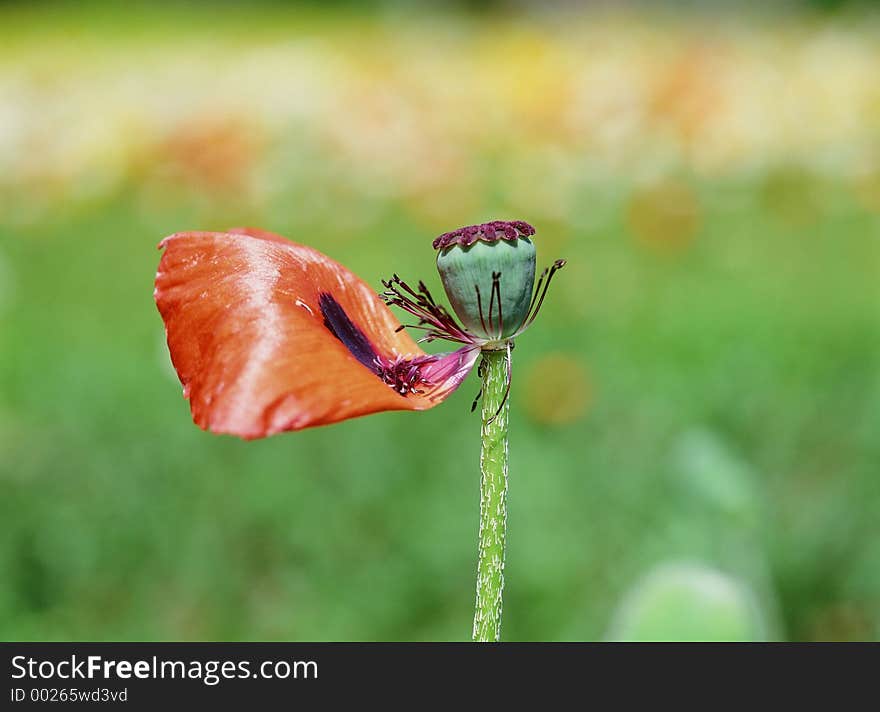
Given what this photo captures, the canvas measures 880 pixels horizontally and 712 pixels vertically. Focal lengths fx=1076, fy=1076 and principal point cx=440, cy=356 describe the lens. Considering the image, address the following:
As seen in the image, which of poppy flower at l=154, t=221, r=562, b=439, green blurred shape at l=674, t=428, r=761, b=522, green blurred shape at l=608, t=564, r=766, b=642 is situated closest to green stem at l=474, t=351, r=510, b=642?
poppy flower at l=154, t=221, r=562, b=439

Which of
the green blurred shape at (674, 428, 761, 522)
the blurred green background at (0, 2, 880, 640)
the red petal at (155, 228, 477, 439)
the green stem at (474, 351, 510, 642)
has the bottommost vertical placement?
the green stem at (474, 351, 510, 642)

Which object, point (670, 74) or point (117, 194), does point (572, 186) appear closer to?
point (670, 74)

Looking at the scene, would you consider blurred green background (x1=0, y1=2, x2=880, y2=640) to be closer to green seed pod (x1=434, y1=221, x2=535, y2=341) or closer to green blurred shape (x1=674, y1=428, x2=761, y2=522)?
green blurred shape (x1=674, y1=428, x2=761, y2=522)

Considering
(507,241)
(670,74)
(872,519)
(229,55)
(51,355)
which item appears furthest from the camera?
(229,55)

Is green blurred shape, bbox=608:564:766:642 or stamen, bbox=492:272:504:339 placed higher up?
stamen, bbox=492:272:504:339

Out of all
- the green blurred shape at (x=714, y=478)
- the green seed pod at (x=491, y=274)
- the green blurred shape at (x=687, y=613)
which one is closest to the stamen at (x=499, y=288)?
the green seed pod at (x=491, y=274)

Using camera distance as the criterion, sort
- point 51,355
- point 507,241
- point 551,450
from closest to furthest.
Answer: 1. point 507,241
2. point 551,450
3. point 51,355
